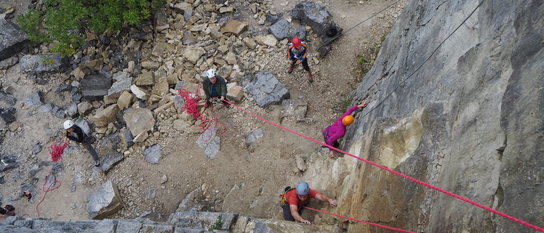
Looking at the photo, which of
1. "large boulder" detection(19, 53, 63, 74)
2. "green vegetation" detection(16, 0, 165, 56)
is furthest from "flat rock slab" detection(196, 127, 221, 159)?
"large boulder" detection(19, 53, 63, 74)

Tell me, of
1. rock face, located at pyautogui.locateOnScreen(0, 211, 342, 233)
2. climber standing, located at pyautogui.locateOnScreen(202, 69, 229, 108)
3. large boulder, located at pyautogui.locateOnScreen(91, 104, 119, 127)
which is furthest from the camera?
large boulder, located at pyautogui.locateOnScreen(91, 104, 119, 127)

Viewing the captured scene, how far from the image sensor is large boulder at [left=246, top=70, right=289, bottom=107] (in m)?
11.2

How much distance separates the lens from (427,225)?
5273 mm

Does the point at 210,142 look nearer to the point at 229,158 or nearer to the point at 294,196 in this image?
the point at 229,158

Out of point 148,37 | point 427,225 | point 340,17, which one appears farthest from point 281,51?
point 427,225

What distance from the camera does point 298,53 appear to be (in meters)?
10.9

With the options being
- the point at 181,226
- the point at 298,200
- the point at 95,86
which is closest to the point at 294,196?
the point at 298,200

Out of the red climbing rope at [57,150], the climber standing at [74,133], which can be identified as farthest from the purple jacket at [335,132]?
the red climbing rope at [57,150]

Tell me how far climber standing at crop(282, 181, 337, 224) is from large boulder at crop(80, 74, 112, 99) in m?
8.34

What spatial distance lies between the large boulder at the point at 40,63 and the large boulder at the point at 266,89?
26.1 ft

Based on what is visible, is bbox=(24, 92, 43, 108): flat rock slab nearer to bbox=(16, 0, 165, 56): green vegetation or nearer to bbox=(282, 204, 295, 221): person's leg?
bbox=(16, 0, 165, 56): green vegetation

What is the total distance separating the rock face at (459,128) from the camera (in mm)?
3887

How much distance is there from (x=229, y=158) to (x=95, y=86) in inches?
243

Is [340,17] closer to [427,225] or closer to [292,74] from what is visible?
[292,74]
